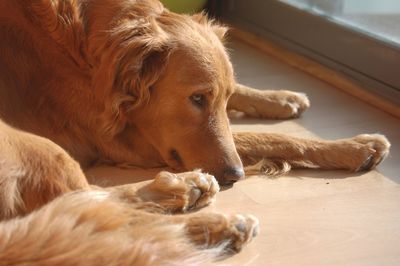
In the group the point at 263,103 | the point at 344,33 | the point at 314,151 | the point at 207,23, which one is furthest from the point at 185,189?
the point at 344,33

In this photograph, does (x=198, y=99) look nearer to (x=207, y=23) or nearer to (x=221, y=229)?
(x=207, y=23)

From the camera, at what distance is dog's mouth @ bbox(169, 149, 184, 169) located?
2389 mm

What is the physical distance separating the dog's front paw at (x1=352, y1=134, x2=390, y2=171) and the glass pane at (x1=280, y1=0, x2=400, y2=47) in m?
0.83

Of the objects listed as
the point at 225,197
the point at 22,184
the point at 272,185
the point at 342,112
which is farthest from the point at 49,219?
the point at 342,112

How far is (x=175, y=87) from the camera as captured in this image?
7.62ft

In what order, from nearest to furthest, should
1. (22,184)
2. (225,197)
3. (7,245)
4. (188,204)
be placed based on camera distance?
(7,245)
(22,184)
(188,204)
(225,197)

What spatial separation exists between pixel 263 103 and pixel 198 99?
69 centimetres

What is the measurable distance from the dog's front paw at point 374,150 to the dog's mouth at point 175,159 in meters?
0.66

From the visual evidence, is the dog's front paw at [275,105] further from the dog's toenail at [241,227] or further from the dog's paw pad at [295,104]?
the dog's toenail at [241,227]

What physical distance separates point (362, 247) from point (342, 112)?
1218 millimetres

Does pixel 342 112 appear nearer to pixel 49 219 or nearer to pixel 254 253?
pixel 254 253

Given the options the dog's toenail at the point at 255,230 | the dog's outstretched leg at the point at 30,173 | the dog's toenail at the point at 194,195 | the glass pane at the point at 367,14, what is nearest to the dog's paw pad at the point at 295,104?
the glass pane at the point at 367,14

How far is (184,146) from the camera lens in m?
2.34

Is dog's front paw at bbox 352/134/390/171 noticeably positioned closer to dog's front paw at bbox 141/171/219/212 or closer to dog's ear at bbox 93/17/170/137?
dog's front paw at bbox 141/171/219/212
